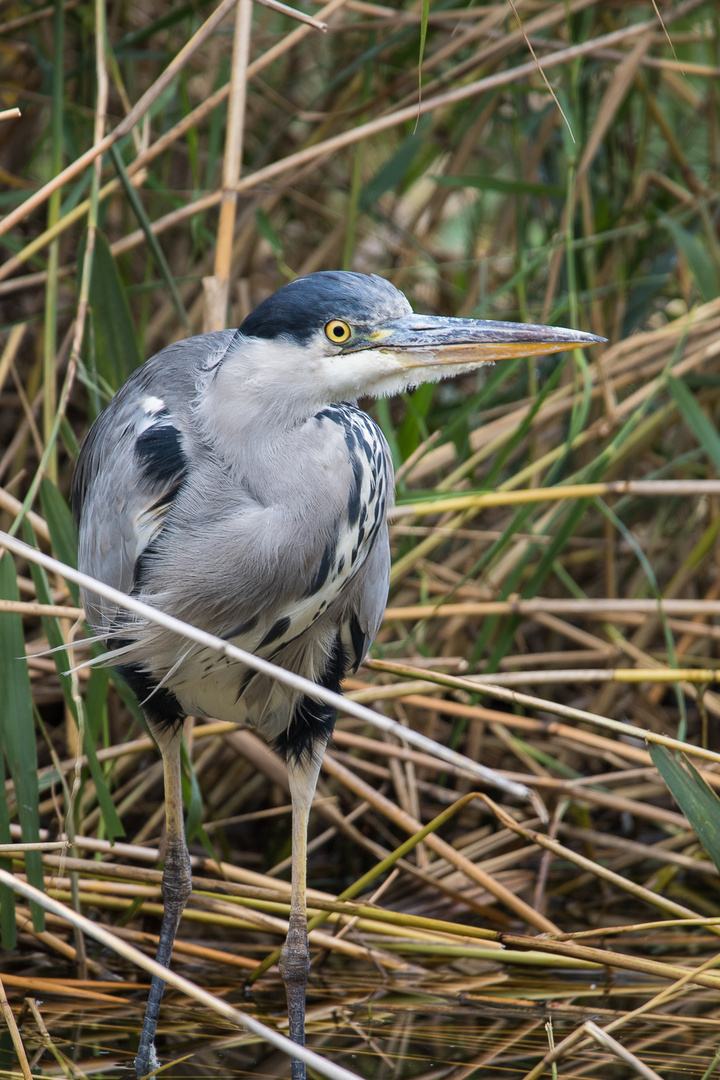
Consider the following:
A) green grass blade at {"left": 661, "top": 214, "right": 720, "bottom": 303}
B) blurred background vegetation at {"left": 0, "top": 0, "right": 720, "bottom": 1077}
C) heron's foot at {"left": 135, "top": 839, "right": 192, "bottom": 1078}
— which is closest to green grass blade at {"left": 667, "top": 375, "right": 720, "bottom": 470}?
blurred background vegetation at {"left": 0, "top": 0, "right": 720, "bottom": 1077}

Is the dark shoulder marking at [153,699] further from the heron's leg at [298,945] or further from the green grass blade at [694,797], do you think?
the green grass blade at [694,797]

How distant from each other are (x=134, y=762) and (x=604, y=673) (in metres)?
1.35

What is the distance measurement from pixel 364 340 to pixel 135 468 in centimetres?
49

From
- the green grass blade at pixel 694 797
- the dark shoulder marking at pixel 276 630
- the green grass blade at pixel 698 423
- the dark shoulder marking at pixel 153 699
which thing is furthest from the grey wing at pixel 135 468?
the green grass blade at pixel 698 423

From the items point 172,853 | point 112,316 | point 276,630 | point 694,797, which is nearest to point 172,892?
point 172,853

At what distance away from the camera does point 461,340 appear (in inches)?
62.7

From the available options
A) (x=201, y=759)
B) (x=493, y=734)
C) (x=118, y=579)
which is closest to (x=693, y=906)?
(x=493, y=734)

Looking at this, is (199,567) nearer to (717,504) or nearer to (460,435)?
(460,435)

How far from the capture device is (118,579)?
188 centimetres

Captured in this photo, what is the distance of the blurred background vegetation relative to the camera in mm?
2023

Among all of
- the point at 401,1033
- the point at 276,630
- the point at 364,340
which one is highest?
the point at 364,340

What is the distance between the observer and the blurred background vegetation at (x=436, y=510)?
6.64 feet

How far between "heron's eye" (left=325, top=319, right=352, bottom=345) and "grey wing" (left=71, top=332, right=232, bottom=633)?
0.34 m

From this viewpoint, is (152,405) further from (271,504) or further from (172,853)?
(172,853)
